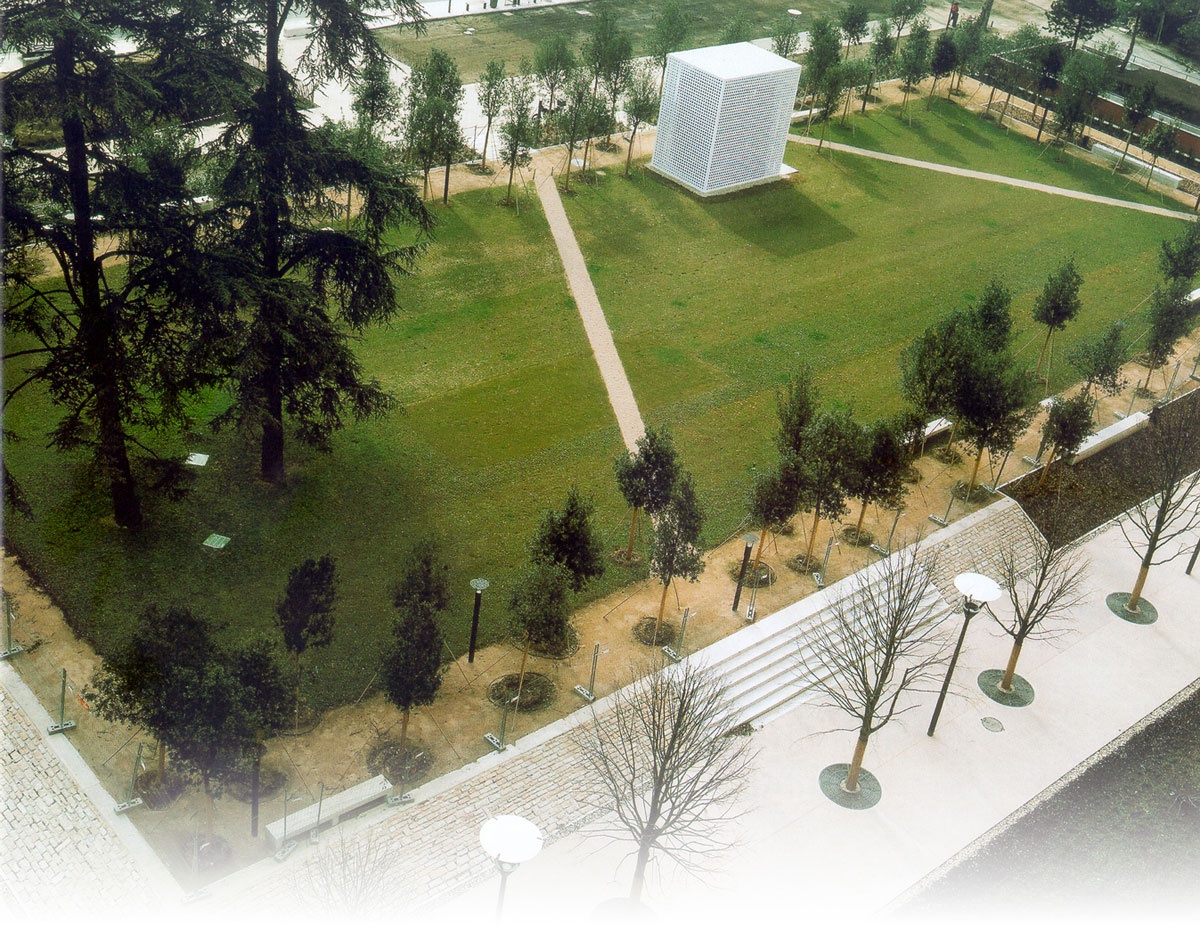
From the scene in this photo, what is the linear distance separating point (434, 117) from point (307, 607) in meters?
21.9

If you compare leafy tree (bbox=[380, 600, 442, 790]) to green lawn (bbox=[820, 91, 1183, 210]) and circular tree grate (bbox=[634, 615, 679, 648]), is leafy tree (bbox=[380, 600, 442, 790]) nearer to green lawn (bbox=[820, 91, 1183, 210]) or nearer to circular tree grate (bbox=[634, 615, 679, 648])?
circular tree grate (bbox=[634, 615, 679, 648])

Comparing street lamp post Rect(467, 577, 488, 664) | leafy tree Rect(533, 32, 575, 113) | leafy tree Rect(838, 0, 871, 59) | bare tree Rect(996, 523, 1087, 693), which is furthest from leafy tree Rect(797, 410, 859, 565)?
leafy tree Rect(838, 0, 871, 59)

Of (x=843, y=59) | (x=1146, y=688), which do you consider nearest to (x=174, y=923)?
(x=1146, y=688)

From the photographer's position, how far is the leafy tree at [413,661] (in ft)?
71.1

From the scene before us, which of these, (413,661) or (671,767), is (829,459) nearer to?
(671,767)

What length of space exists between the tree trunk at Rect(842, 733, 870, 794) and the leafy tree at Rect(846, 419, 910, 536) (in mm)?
6740

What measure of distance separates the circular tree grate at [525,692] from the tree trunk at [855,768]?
578 centimetres

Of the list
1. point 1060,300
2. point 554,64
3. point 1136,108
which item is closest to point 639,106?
point 554,64

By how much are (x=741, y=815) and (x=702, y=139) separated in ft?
92.7

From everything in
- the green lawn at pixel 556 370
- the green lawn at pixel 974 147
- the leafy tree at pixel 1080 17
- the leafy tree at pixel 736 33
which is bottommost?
the green lawn at pixel 556 370

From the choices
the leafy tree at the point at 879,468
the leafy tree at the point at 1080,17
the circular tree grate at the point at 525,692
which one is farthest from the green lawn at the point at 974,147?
the circular tree grate at the point at 525,692

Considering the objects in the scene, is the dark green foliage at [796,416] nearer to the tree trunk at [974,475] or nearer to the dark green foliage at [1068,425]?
the tree trunk at [974,475]

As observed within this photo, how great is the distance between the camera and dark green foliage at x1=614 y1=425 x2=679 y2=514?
26406 mm

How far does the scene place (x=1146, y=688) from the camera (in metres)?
26.4
